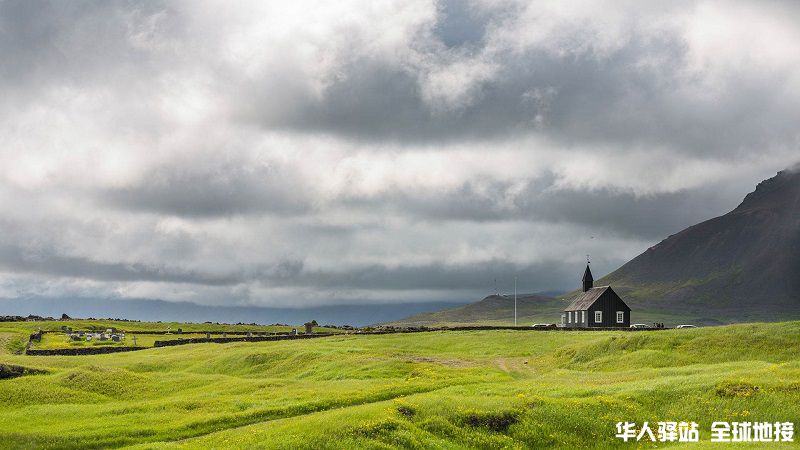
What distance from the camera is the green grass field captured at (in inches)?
1537

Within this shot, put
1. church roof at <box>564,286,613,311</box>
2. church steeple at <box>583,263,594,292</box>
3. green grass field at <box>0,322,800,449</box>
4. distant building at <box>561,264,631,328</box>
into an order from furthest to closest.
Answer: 1. church steeple at <box>583,263,594,292</box>
2. church roof at <box>564,286,613,311</box>
3. distant building at <box>561,264,631,328</box>
4. green grass field at <box>0,322,800,449</box>

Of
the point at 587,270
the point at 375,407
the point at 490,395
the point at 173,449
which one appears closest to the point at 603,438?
the point at 490,395

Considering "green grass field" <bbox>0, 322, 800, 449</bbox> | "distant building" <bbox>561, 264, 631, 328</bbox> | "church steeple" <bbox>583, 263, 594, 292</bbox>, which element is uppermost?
"church steeple" <bbox>583, 263, 594, 292</bbox>

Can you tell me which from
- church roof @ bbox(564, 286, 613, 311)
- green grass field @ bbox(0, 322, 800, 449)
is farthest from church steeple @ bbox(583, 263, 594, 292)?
green grass field @ bbox(0, 322, 800, 449)

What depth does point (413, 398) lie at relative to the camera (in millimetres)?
46312

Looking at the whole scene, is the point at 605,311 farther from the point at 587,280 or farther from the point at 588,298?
the point at 587,280

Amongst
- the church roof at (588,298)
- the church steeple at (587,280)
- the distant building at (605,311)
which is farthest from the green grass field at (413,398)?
the church steeple at (587,280)

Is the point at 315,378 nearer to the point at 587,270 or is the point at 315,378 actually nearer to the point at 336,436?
the point at 336,436

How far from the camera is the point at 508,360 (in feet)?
273

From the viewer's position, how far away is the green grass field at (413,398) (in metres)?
39.0

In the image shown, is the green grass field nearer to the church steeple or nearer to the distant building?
the distant building

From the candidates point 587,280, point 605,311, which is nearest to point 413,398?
point 605,311

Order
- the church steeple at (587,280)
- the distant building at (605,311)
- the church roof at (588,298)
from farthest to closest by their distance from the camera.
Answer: the church steeple at (587,280), the church roof at (588,298), the distant building at (605,311)

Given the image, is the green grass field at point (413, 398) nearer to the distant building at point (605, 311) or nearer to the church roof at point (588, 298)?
the distant building at point (605, 311)
